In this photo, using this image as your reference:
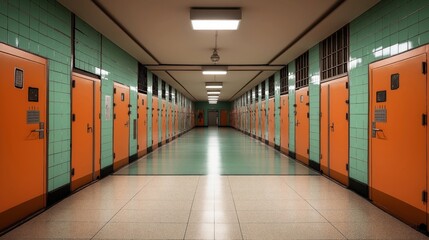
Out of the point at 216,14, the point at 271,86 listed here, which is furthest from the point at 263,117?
the point at 216,14

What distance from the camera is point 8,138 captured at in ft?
9.52

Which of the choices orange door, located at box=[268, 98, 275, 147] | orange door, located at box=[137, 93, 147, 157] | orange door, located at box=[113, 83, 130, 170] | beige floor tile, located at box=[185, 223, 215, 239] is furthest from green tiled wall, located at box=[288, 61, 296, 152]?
beige floor tile, located at box=[185, 223, 215, 239]

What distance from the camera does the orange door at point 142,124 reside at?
7.97 meters

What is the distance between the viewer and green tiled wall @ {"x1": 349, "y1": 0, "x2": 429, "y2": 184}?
3137 millimetres

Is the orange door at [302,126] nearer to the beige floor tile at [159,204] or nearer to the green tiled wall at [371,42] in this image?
the green tiled wall at [371,42]

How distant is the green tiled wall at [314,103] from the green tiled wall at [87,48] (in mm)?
4581

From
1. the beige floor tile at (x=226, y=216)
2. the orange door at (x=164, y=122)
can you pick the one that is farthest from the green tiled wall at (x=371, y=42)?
the orange door at (x=164, y=122)

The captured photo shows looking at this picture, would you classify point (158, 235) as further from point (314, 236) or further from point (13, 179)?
point (13, 179)

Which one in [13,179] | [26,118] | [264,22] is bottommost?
[13,179]

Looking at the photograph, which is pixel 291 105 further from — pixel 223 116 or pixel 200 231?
pixel 223 116

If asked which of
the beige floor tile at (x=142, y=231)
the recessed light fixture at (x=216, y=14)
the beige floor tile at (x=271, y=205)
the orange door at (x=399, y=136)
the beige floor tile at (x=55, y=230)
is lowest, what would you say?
the beige floor tile at (x=55, y=230)

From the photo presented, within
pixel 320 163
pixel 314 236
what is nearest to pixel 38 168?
pixel 314 236

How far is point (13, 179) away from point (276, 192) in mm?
3461

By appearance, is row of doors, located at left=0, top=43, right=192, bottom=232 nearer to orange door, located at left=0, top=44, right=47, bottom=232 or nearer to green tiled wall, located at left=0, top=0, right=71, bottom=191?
orange door, located at left=0, top=44, right=47, bottom=232
